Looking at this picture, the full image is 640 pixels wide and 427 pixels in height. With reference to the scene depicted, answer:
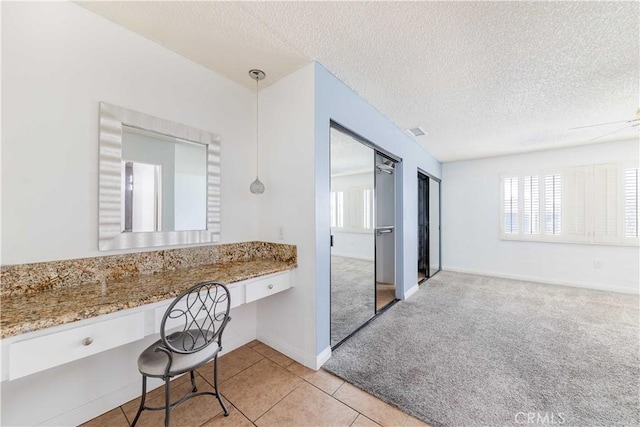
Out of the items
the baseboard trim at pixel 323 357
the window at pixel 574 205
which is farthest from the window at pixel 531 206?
the baseboard trim at pixel 323 357

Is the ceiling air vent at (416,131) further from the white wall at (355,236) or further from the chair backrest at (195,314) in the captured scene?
the chair backrest at (195,314)

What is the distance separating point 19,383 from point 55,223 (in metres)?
0.87

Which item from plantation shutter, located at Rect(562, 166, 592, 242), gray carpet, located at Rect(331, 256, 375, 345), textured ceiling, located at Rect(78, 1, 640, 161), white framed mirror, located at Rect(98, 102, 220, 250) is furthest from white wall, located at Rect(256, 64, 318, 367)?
plantation shutter, located at Rect(562, 166, 592, 242)

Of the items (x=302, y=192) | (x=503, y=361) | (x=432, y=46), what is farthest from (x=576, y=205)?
(x=302, y=192)

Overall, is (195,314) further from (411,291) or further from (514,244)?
(514,244)

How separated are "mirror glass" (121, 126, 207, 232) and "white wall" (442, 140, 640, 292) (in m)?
5.37

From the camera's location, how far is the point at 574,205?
4.39 m

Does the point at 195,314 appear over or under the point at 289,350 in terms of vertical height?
over

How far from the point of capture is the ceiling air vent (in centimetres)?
360

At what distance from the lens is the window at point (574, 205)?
4.02m

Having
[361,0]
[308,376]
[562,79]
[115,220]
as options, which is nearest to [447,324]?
[308,376]

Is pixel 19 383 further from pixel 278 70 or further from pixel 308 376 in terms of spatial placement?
pixel 278 70

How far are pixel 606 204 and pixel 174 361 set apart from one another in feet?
20.9

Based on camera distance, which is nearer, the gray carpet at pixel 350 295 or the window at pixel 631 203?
the gray carpet at pixel 350 295
